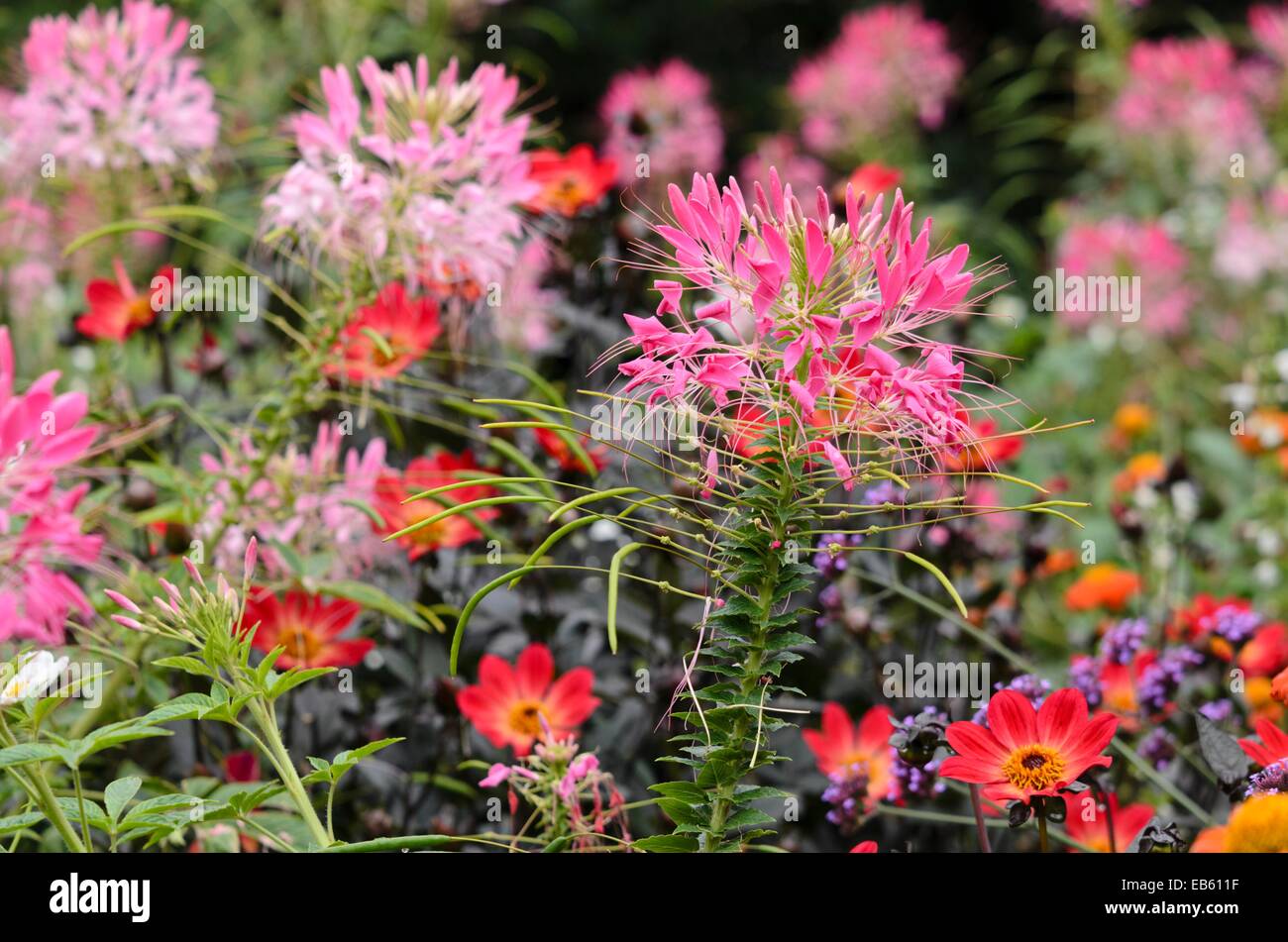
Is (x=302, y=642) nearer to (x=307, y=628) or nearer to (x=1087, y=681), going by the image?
(x=307, y=628)

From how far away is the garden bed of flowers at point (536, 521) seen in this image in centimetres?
85

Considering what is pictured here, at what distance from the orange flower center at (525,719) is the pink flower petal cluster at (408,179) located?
47 cm

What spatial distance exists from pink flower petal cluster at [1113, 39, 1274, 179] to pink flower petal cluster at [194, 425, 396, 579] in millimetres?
3049

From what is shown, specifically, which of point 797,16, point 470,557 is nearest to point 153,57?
point 470,557

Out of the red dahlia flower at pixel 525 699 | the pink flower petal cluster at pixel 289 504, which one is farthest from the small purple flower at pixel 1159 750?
the pink flower petal cluster at pixel 289 504

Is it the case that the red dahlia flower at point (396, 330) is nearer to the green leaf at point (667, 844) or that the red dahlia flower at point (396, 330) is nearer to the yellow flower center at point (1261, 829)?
the green leaf at point (667, 844)

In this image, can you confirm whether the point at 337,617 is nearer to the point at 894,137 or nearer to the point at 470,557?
the point at 470,557

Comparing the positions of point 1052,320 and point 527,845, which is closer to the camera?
point 527,845

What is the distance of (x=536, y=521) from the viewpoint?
1578mm

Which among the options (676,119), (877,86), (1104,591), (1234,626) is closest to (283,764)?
(1234,626)

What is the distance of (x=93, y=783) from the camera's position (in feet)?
4.75

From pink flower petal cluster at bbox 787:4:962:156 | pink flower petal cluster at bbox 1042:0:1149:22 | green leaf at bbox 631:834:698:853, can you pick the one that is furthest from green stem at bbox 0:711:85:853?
pink flower petal cluster at bbox 1042:0:1149:22

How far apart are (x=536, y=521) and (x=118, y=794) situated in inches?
29.5
